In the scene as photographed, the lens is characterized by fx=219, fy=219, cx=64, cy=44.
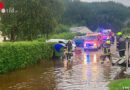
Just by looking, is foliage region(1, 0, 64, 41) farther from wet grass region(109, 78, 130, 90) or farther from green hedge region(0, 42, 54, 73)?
wet grass region(109, 78, 130, 90)

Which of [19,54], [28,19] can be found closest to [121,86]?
[19,54]

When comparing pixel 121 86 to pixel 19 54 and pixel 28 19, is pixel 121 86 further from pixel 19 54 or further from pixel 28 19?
pixel 28 19

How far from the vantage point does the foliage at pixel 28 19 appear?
22.0m

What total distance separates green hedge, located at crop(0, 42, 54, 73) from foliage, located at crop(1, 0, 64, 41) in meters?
4.02

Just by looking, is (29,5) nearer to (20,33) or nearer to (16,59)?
(20,33)

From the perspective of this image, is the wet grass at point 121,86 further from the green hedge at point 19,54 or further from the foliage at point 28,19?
the foliage at point 28,19

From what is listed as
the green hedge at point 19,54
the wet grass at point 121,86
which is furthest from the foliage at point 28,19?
the wet grass at point 121,86

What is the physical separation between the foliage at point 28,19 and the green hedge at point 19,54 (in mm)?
4018

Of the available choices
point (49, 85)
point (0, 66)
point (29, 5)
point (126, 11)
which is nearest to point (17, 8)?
point (29, 5)

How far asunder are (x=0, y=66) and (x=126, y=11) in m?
17.7

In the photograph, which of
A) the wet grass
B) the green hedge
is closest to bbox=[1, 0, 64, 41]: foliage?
the green hedge

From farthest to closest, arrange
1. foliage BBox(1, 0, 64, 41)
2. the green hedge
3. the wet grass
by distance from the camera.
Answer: foliage BBox(1, 0, 64, 41), the green hedge, the wet grass

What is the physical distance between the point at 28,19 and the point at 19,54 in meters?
8.24

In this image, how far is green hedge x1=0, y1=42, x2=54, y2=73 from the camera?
13.3 metres
